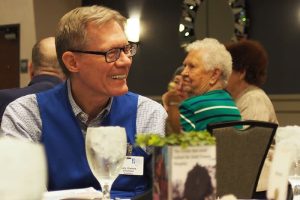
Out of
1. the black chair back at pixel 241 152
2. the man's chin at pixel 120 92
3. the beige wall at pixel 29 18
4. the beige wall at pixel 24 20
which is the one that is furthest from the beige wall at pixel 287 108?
the man's chin at pixel 120 92

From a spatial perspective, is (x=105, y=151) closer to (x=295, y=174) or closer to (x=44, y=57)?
(x=295, y=174)

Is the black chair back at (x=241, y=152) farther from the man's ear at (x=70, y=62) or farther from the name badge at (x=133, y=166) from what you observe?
the man's ear at (x=70, y=62)

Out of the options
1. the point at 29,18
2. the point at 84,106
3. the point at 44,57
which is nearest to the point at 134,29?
the point at 29,18

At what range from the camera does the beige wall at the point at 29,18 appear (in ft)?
22.5

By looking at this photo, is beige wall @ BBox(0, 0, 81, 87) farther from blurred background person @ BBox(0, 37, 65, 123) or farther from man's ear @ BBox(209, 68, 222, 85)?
man's ear @ BBox(209, 68, 222, 85)

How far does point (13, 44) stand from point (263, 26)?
12.2 ft

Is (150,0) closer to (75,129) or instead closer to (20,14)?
(20,14)

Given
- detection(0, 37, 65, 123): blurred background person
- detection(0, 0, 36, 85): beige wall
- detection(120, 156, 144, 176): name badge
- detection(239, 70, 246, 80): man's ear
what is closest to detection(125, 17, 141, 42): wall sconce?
detection(0, 0, 36, 85): beige wall

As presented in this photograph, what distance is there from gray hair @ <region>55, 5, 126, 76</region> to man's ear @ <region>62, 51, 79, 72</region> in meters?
0.02

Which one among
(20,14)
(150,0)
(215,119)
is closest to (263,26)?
(150,0)

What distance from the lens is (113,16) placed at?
1.65m

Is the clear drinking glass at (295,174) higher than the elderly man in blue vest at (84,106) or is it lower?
lower

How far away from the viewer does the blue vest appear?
4.97 ft

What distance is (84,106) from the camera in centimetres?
168
